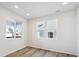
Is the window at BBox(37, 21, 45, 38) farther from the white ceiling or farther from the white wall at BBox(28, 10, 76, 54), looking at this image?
the white ceiling

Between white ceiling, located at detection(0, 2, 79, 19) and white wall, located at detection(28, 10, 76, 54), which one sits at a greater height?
white ceiling, located at detection(0, 2, 79, 19)

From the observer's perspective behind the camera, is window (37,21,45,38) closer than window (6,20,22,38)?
No

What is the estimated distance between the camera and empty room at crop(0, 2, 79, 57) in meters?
3.51

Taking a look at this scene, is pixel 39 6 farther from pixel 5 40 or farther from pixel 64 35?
pixel 5 40

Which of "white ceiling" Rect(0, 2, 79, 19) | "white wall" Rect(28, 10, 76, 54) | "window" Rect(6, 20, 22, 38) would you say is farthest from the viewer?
"window" Rect(6, 20, 22, 38)

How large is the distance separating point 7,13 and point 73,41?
13.1 ft

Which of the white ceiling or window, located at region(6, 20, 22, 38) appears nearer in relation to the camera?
the white ceiling

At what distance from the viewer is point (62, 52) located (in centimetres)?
422

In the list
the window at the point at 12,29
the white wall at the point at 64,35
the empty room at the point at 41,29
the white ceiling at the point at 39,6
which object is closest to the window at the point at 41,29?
the empty room at the point at 41,29

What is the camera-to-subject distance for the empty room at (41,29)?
351cm

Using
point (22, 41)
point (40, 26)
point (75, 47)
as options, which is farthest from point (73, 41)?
point (22, 41)

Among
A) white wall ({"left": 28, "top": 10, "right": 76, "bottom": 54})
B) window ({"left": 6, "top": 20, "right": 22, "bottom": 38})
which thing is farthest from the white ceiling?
window ({"left": 6, "top": 20, "right": 22, "bottom": 38})

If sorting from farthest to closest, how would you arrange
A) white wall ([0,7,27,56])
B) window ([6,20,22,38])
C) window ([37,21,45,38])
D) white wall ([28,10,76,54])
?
window ([37,21,45,38])
window ([6,20,22,38])
white wall ([28,10,76,54])
white wall ([0,7,27,56])

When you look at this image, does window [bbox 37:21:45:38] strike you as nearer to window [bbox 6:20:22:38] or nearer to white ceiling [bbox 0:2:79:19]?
window [bbox 6:20:22:38]
